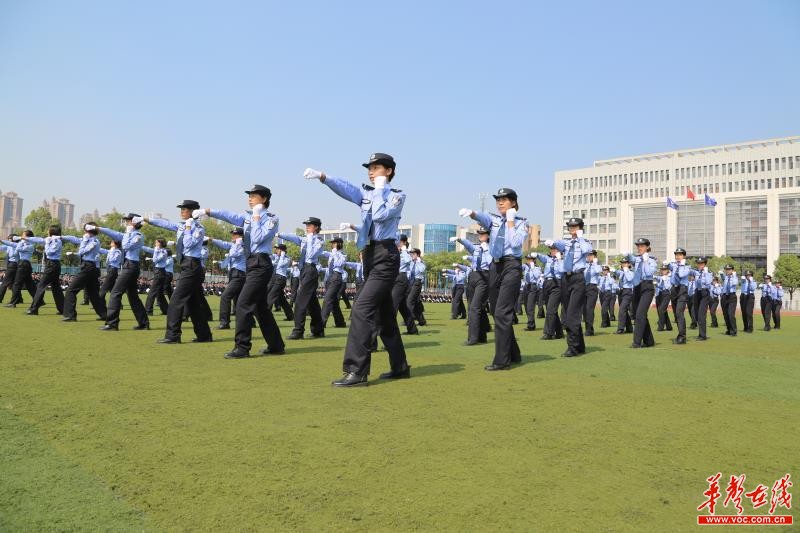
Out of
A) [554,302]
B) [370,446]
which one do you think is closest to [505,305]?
[370,446]

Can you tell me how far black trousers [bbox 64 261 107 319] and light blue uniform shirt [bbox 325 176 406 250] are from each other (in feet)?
29.3

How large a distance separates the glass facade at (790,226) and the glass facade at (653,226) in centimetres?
1633

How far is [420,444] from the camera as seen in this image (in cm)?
402

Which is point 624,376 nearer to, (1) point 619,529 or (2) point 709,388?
(2) point 709,388

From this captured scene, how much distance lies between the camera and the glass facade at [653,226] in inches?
3882

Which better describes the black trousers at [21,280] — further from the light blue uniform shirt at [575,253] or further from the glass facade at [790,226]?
the glass facade at [790,226]

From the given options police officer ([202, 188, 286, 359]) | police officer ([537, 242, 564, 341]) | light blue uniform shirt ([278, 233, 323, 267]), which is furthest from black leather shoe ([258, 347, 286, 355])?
police officer ([537, 242, 564, 341])

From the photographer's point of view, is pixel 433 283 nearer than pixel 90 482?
No

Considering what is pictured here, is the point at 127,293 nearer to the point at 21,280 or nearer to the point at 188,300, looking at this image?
the point at 188,300

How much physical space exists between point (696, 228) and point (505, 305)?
9985cm

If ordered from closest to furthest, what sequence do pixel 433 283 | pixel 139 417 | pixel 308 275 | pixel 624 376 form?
1. pixel 139 417
2. pixel 624 376
3. pixel 308 275
4. pixel 433 283

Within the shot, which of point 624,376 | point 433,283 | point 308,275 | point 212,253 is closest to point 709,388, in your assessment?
point 624,376

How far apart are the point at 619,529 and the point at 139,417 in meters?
3.44

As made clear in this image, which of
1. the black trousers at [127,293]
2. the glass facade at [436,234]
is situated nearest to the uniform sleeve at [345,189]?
the black trousers at [127,293]
